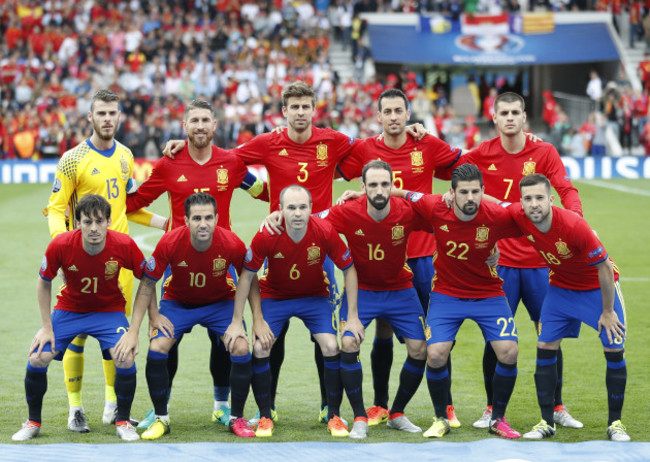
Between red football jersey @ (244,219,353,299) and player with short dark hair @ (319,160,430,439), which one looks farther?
player with short dark hair @ (319,160,430,439)

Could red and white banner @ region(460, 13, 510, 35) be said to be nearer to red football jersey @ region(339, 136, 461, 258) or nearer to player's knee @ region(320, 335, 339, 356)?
red football jersey @ region(339, 136, 461, 258)

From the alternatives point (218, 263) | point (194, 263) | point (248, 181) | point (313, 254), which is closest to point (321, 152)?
point (248, 181)

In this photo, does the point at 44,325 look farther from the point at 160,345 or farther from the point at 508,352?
the point at 508,352

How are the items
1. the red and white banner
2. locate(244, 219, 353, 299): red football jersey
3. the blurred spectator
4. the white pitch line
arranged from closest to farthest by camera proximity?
locate(244, 219, 353, 299): red football jersey < the white pitch line < the blurred spectator < the red and white banner

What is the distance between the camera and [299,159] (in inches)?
309

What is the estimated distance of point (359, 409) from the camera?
279 inches

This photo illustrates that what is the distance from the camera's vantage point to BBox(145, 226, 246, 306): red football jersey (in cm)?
700

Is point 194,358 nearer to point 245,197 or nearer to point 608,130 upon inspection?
point 245,197

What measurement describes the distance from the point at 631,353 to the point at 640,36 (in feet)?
85.8

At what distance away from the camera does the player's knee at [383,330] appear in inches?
299

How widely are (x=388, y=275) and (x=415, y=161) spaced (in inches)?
40.6

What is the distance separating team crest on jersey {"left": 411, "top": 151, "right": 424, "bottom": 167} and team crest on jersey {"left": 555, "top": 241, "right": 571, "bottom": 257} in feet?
4.66

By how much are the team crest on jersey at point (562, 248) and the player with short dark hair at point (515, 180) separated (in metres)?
0.68

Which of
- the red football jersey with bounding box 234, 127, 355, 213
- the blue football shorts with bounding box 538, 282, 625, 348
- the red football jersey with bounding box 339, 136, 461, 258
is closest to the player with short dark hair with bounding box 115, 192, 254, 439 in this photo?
the red football jersey with bounding box 234, 127, 355, 213
